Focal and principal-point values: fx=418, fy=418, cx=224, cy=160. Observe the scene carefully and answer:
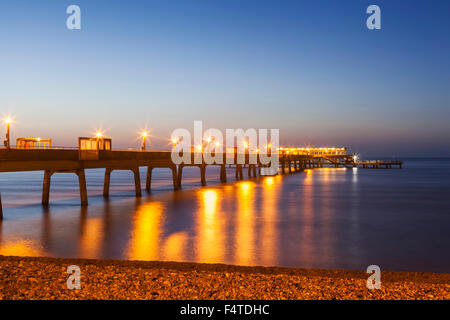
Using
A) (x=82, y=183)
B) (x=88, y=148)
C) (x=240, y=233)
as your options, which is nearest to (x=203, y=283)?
(x=240, y=233)

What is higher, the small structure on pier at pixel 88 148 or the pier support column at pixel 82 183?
the small structure on pier at pixel 88 148

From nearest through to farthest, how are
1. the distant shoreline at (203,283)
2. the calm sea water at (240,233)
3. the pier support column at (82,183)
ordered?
the distant shoreline at (203,283)
the calm sea water at (240,233)
the pier support column at (82,183)

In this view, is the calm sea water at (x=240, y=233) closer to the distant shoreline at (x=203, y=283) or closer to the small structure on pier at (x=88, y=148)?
the small structure on pier at (x=88, y=148)

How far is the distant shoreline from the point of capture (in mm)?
8078

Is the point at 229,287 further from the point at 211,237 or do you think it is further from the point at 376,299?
the point at 211,237

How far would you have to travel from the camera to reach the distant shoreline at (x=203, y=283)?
808 cm

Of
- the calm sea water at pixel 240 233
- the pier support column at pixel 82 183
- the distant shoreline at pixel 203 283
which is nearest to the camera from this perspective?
the distant shoreline at pixel 203 283

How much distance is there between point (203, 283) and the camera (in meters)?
8.79

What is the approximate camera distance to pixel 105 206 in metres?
32.5

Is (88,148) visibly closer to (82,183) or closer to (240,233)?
(82,183)

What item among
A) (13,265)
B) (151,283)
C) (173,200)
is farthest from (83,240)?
(173,200)

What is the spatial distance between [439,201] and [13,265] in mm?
40011

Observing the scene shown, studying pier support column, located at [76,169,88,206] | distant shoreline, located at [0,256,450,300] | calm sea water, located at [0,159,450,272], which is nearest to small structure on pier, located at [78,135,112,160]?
pier support column, located at [76,169,88,206]

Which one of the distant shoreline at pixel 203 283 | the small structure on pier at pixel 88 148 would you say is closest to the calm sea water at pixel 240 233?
the small structure on pier at pixel 88 148
